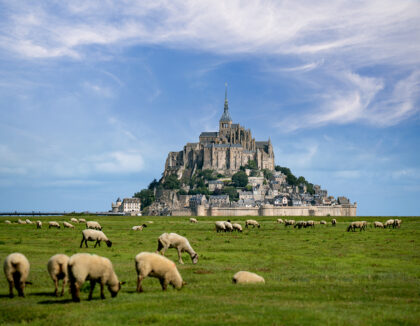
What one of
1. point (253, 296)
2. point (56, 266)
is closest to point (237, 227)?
point (253, 296)

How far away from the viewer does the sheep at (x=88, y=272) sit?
14.0 m

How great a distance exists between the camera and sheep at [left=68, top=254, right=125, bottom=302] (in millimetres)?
14008

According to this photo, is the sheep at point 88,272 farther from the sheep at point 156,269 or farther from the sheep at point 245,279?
the sheep at point 245,279

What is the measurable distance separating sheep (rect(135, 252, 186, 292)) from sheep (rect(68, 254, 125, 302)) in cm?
90

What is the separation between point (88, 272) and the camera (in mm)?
14227

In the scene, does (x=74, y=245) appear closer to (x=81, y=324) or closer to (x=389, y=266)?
(x=389, y=266)

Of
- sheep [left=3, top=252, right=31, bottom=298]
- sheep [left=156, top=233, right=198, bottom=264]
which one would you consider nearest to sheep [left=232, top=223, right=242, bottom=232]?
sheep [left=156, top=233, right=198, bottom=264]

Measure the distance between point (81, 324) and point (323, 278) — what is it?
1062 cm

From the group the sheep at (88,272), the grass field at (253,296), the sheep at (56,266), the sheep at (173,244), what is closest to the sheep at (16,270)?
the grass field at (253,296)

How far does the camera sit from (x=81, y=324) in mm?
11828

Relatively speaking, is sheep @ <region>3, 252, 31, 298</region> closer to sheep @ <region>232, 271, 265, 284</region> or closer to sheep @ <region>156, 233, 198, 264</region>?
sheep @ <region>232, 271, 265, 284</region>

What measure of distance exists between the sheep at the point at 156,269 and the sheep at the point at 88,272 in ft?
2.96

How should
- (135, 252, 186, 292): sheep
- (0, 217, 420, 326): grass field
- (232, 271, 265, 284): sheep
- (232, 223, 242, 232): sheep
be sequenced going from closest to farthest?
(0, 217, 420, 326): grass field
(135, 252, 186, 292): sheep
(232, 271, 265, 284): sheep
(232, 223, 242, 232): sheep

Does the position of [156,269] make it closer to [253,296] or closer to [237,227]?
[253,296]
